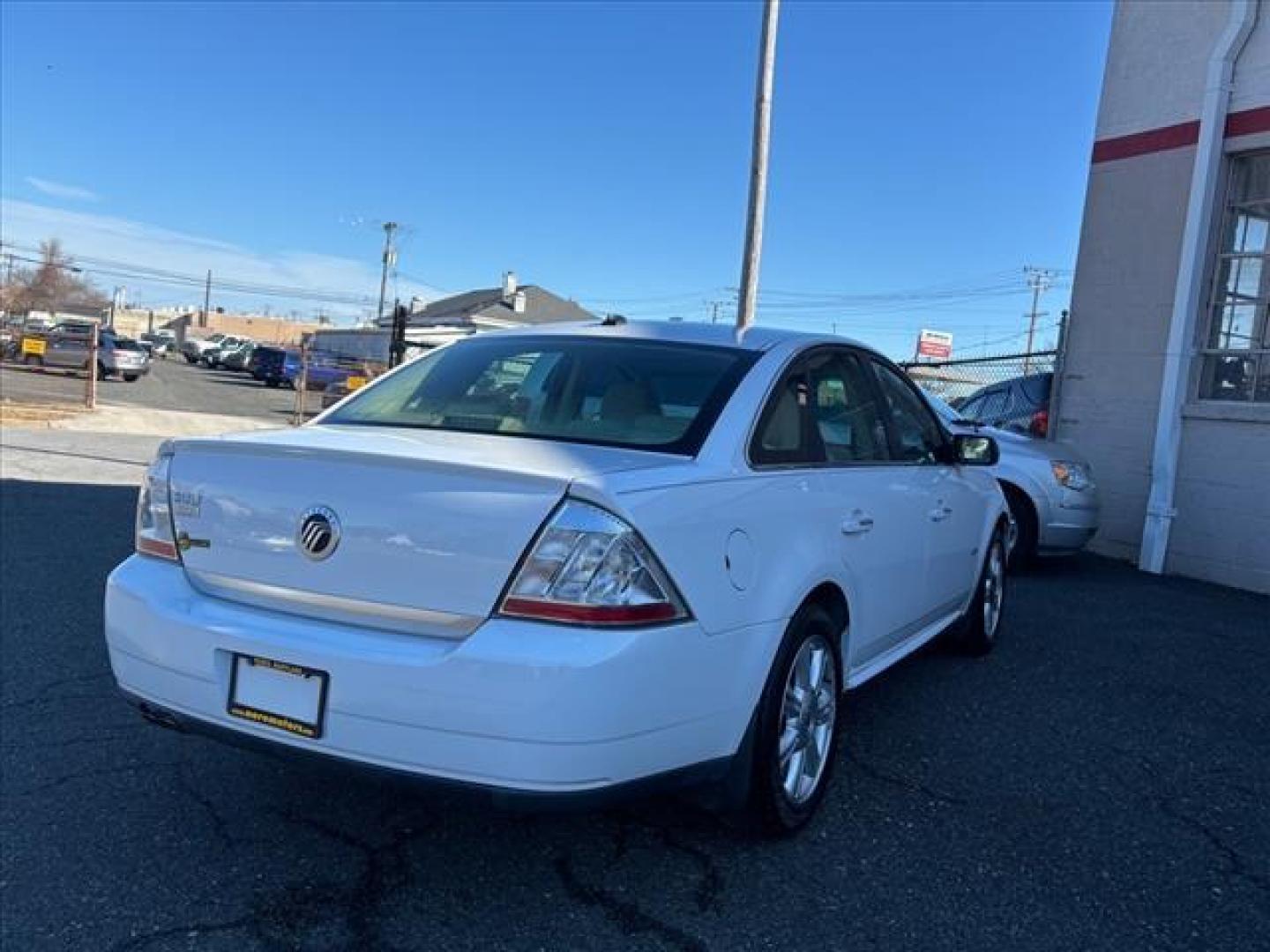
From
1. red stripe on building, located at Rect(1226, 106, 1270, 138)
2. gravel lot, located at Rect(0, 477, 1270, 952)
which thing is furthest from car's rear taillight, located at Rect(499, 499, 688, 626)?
red stripe on building, located at Rect(1226, 106, 1270, 138)

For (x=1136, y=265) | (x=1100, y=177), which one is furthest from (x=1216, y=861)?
(x=1100, y=177)

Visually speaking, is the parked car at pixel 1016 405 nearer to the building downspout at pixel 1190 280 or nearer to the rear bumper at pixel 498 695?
the building downspout at pixel 1190 280

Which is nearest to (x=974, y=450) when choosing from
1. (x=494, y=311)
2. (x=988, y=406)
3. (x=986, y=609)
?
(x=986, y=609)

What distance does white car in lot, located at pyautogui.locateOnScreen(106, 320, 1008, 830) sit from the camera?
2420 mm

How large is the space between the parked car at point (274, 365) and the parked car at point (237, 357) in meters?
5.97

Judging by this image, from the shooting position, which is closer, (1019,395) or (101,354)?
(1019,395)

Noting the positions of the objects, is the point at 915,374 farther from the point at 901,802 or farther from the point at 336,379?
the point at 336,379

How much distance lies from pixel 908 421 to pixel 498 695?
2.67m

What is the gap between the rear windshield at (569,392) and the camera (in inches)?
123

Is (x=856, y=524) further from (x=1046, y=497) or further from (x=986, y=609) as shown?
(x=1046, y=497)

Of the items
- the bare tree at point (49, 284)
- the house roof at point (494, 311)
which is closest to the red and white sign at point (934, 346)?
the house roof at point (494, 311)

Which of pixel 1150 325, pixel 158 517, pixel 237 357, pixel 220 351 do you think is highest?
pixel 1150 325

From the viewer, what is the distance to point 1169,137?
31.6 ft

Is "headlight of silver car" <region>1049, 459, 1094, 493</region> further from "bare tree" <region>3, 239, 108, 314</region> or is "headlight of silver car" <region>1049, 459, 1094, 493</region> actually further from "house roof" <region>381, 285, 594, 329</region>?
"bare tree" <region>3, 239, 108, 314</region>
